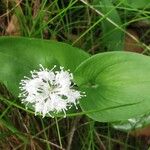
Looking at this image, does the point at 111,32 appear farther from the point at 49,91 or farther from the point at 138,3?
the point at 49,91

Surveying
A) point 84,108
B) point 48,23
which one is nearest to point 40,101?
point 84,108

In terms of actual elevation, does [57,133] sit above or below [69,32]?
below

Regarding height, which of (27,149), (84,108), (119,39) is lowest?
(27,149)

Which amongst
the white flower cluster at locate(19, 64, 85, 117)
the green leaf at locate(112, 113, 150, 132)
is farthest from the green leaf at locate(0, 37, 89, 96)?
the green leaf at locate(112, 113, 150, 132)

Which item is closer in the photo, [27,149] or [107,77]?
[107,77]

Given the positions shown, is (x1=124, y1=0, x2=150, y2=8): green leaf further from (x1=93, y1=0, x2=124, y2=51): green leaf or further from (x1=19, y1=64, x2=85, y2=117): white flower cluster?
(x1=19, y1=64, x2=85, y2=117): white flower cluster

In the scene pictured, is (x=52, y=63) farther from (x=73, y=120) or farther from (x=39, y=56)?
(x=73, y=120)

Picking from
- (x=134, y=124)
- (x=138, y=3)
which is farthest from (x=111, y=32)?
(x=134, y=124)
